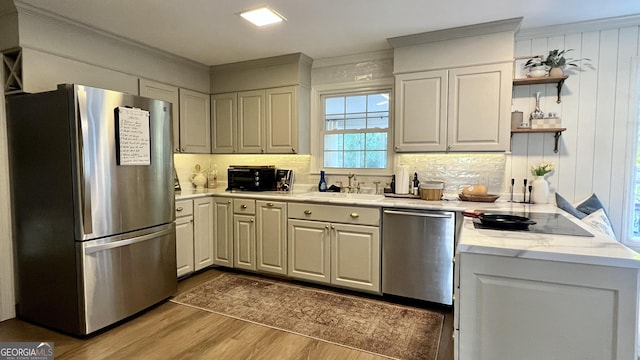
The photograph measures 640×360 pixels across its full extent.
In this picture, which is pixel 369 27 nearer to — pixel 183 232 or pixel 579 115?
pixel 579 115

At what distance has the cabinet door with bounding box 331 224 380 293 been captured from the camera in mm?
3016

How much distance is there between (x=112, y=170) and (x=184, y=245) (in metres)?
1.26

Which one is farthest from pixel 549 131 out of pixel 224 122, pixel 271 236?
pixel 224 122

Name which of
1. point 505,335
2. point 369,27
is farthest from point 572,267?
point 369,27

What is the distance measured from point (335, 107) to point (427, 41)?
125cm

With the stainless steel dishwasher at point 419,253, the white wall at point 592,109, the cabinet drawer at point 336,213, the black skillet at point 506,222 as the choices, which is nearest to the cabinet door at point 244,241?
the cabinet drawer at point 336,213

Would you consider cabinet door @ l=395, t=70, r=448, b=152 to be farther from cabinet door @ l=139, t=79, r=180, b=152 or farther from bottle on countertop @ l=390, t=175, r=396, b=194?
cabinet door @ l=139, t=79, r=180, b=152

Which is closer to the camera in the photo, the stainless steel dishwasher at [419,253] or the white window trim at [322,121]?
the stainless steel dishwasher at [419,253]

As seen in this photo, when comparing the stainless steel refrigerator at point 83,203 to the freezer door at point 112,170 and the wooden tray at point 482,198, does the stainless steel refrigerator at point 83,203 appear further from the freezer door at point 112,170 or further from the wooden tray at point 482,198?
the wooden tray at point 482,198

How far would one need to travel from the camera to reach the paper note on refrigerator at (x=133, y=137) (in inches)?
97.3

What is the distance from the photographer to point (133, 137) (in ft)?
8.41

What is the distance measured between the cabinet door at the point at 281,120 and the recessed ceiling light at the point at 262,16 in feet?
3.37

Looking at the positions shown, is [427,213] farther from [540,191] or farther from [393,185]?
[540,191]

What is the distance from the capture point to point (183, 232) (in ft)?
11.3
